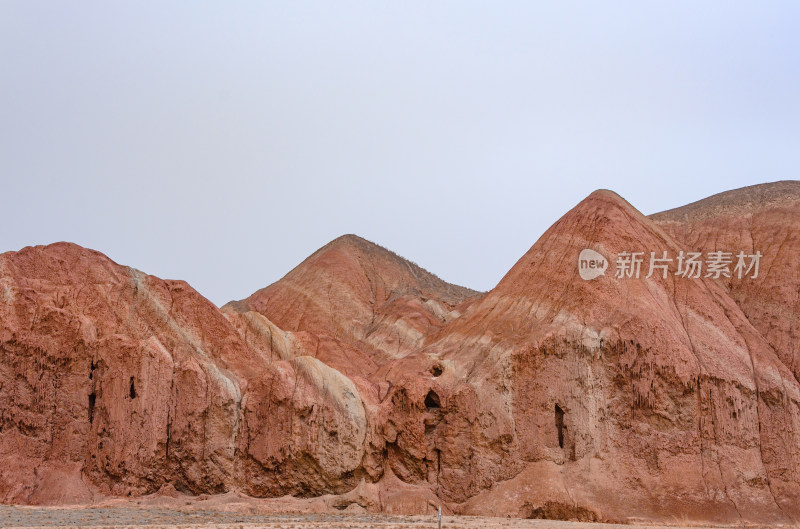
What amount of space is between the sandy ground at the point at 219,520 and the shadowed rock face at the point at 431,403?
186 centimetres

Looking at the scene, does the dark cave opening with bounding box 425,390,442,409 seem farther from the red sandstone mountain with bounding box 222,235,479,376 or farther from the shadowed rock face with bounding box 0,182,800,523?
the red sandstone mountain with bounding box 222,235,479,376

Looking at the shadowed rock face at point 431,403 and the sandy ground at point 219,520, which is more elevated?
the shadowed rock face at point 431,403

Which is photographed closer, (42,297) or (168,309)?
(42,297)

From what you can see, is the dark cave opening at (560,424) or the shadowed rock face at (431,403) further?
the dark cave opening at (560,424)

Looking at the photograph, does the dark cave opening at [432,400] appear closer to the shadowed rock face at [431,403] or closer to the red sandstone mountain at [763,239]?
the shadowed rock face at [431,403]

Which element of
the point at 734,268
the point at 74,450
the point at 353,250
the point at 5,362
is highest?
the point at 353,250

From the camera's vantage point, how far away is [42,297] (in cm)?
3831

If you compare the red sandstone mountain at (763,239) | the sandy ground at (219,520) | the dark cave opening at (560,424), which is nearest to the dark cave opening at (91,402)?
the sandy ground at (219,520)

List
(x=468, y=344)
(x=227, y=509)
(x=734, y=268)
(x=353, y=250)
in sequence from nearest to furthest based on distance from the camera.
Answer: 1. (x=227, y=509)
2. (x=468, y=344)
3. (x=734, y=268)
4. (x=353, y=250)

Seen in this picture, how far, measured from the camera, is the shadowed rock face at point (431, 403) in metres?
36.7

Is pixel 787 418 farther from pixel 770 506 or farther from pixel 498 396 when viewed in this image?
pixel 498 396

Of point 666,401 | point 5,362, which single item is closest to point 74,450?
point 5,362

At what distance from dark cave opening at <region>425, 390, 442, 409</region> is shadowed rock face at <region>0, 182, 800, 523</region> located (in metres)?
0.07

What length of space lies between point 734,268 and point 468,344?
51.1ft
